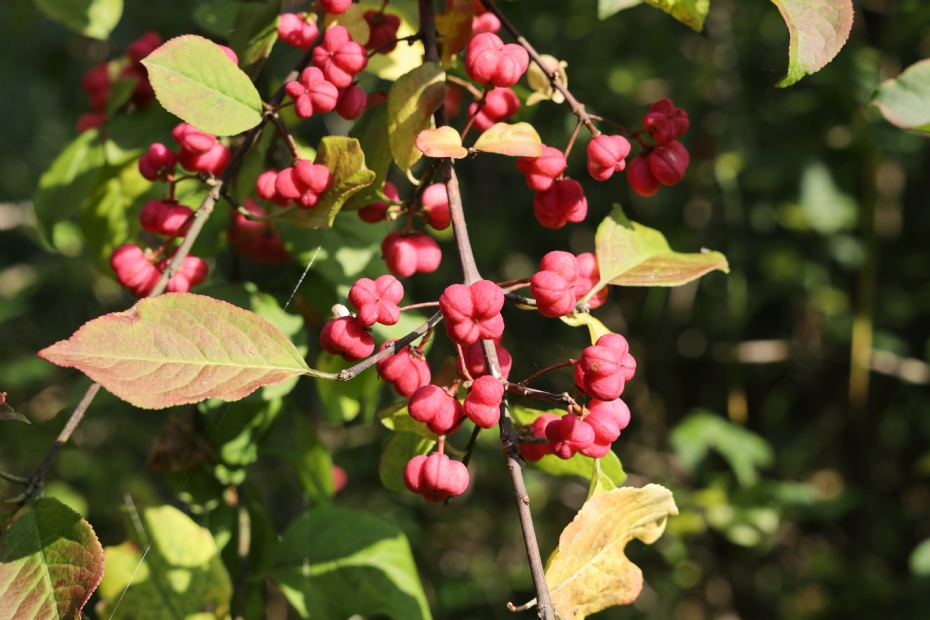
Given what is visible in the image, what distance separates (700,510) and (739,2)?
137 centimetres

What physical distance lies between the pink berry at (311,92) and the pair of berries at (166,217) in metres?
0.20

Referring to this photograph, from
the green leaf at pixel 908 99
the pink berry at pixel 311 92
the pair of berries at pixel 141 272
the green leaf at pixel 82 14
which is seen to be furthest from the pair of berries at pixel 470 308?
the green leaf at pixel 82 14

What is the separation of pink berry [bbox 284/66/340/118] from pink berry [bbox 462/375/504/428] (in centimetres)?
34

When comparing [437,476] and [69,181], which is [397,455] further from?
[69,181]

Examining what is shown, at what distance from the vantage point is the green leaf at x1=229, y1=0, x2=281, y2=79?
881 millimetres

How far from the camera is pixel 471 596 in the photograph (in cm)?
246

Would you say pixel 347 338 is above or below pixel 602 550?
above

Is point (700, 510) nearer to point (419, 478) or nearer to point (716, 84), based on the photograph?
point (716, 84)

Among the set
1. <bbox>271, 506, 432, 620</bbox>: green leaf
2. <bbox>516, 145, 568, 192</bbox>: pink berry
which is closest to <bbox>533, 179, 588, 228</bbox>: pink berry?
<bbox>516, 145, 568, 192</bbox>: pink berry

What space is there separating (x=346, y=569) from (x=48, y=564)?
373 millimetres

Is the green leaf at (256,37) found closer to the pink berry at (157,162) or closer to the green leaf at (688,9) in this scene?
the pink berry at (157,162)

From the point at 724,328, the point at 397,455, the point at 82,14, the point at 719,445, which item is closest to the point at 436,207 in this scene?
the point at 397,455

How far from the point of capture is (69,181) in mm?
1107

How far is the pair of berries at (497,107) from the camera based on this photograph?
2.79ft
